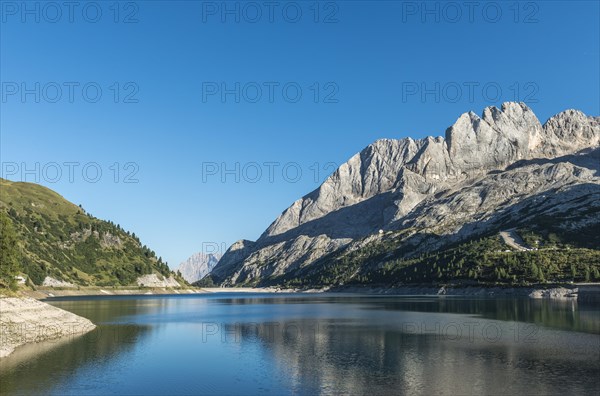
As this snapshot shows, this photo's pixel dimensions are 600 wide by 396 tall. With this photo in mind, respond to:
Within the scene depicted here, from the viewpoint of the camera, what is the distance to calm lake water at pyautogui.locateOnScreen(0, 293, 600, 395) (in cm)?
4659

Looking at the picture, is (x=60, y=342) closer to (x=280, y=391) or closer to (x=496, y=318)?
(x=280, y=391)

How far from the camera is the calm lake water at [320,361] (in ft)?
153

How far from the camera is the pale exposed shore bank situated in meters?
70.2

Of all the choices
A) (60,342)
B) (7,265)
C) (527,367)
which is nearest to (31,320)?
(60,342)

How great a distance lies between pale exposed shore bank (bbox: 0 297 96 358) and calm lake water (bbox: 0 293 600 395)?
2901mm

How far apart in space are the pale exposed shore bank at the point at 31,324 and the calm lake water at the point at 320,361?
290 cm

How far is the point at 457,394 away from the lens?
1682 inches

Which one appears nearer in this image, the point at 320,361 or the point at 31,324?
the point at 320,361

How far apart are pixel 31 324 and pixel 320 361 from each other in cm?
5032

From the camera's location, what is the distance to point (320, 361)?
6028 cm

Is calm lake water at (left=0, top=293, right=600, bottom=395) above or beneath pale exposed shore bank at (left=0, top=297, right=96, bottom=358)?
beneath

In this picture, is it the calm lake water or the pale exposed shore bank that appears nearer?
the calm lake water

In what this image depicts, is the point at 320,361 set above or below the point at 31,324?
below

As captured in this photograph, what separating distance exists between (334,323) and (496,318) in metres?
38.0
